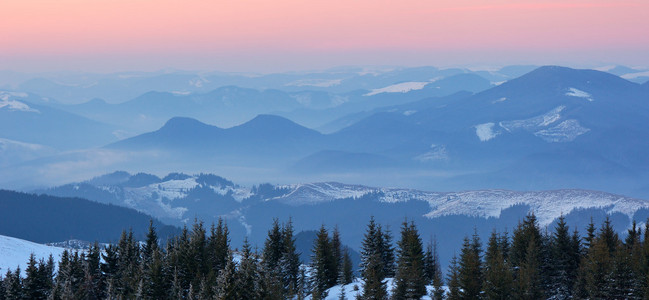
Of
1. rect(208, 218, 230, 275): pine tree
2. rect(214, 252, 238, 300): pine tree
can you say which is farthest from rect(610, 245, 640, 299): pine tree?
rect(208, 218, 230, 275): pine tree

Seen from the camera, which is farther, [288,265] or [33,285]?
[288,265]

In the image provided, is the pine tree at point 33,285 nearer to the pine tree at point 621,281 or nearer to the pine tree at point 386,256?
the pine tree at point 386,256

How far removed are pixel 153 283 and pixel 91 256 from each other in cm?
2601

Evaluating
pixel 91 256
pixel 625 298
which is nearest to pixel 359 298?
pixel 625 298

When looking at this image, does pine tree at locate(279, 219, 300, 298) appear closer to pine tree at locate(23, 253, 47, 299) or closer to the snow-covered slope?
pine tree at locate(23, 253, 47, 299)

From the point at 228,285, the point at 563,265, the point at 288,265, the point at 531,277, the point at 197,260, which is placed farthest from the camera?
the point at 288,265

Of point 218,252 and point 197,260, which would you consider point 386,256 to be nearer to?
point 218,252

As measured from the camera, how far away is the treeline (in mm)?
68625

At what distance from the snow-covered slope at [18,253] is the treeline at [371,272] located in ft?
162

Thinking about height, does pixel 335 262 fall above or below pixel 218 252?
below

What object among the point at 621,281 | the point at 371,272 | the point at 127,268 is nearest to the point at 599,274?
the point at 621,281

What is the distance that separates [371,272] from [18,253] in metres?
108

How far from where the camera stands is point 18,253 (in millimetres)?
163000

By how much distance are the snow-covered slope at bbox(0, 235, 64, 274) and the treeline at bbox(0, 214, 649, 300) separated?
49475 mm
